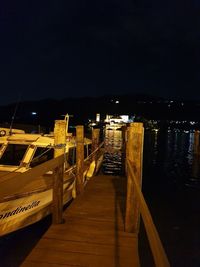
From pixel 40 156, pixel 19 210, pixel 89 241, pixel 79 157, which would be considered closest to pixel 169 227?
pixel 79 157

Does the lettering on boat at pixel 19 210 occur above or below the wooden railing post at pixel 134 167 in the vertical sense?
below

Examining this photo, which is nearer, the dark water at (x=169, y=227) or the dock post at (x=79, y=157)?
the dark water at (x=169, y=227)

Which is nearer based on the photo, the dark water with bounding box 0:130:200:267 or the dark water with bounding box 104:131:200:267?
the dark water with bounding box 0:130:200:267

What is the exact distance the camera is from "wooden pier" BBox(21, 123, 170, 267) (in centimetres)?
529

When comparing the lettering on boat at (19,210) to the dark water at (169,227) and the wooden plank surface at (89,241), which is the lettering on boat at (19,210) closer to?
the wooden plank surface at (89,241)

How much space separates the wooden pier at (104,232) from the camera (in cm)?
529

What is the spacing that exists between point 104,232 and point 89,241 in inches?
25.4

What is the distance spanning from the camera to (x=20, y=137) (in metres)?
11.9

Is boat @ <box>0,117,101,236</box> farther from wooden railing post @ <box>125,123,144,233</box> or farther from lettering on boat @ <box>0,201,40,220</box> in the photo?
wooden railing post @ <box>125,123,144,233</box>

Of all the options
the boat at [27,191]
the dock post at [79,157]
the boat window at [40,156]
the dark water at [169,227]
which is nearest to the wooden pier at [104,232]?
the boat at [27,191]

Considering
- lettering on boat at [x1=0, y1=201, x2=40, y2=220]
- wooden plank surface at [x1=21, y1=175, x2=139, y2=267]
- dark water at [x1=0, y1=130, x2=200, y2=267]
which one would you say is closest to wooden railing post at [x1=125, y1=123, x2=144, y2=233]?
wooden plank surface at [x1=21, y1=175, x2=139, y2=267]

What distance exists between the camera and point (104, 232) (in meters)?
6.95

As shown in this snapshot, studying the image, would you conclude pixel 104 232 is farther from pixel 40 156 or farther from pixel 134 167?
pixel 40 156

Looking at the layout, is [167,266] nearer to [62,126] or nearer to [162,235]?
[62,126]
